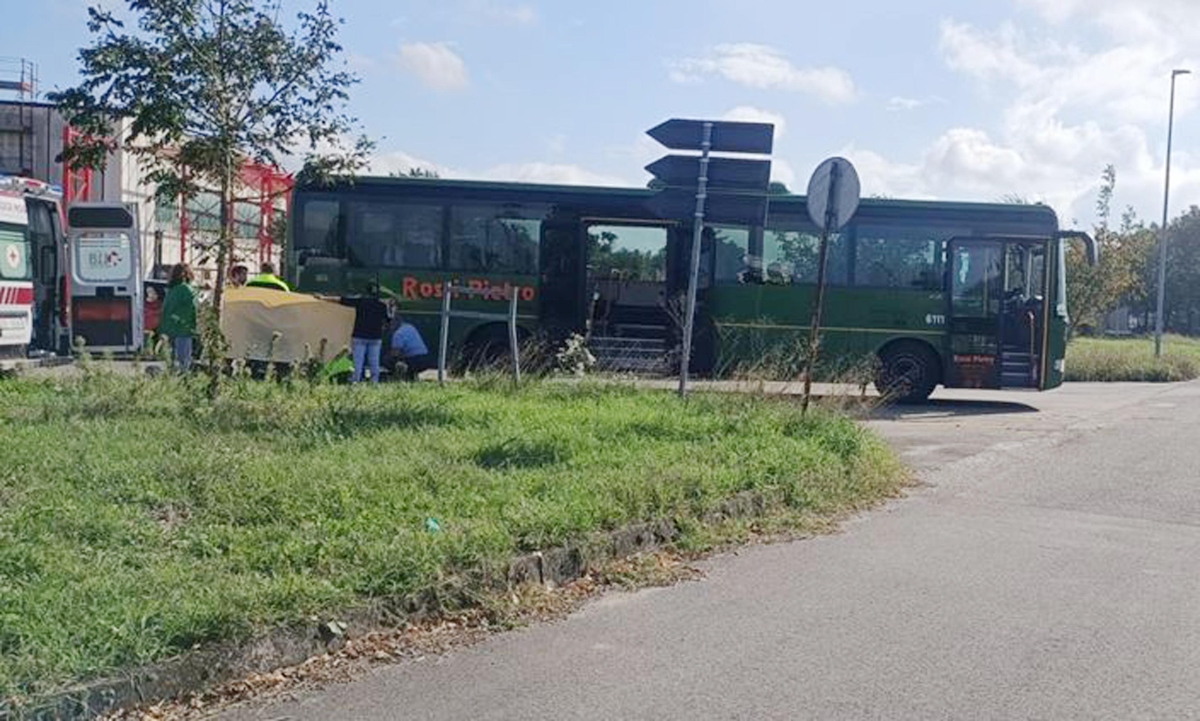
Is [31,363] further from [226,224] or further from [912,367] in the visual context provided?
[912,367]

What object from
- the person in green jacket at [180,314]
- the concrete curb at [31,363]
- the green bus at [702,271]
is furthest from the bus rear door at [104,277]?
the green bus at [702,271]

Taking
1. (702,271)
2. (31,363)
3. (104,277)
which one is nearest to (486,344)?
(702,271)

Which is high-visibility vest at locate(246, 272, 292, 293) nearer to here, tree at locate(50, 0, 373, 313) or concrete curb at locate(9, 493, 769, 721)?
tree at locate(50, 0, 373, 313)

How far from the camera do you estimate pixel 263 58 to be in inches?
467

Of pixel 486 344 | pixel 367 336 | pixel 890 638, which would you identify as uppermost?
pixel 367 336

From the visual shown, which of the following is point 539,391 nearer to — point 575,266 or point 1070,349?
point 575,266

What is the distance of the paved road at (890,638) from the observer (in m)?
5.18

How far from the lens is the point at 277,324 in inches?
651

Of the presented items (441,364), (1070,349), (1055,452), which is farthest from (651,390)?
(1070,349)

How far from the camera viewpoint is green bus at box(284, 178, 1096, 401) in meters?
19.5

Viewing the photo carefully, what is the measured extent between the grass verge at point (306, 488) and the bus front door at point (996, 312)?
301 inches

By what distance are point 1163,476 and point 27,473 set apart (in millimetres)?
10184

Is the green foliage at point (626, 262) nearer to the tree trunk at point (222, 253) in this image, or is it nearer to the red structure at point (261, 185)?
the red structure at point (261, 185)

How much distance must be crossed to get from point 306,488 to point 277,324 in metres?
9.11
